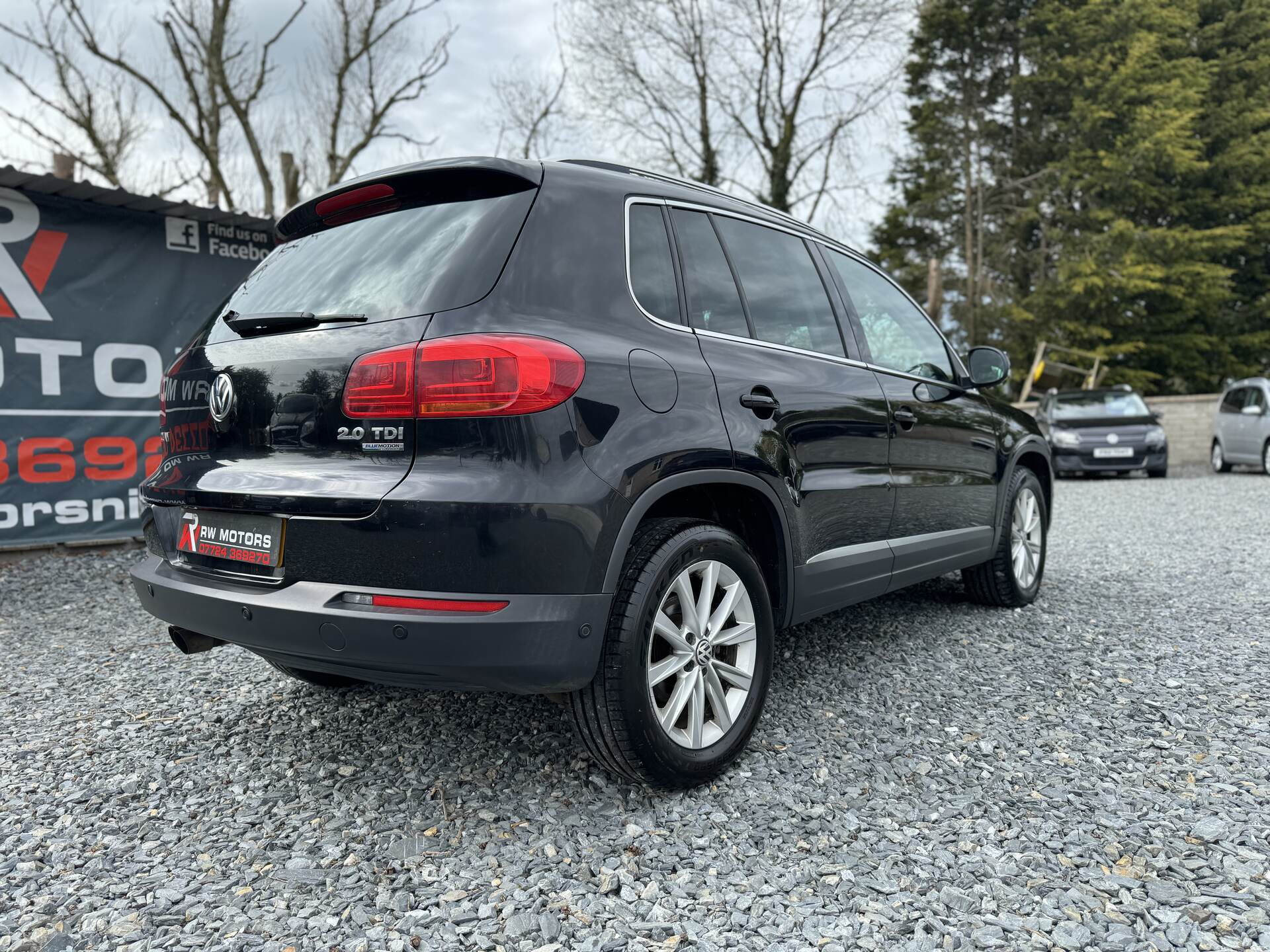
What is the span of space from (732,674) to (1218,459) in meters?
17.0

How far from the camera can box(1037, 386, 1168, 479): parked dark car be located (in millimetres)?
14633

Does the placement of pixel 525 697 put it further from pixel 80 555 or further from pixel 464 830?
pixel 80 555

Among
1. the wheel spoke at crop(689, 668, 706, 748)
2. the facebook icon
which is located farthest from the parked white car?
the facebook icon

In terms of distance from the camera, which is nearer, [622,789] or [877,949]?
[877,949]

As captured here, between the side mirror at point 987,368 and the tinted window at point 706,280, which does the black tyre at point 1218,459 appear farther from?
the tinted window at point 706,280

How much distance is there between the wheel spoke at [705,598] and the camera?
2.60 metres

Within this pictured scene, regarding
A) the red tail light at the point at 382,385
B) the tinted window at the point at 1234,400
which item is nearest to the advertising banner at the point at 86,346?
the red tail light at the point at 382,385

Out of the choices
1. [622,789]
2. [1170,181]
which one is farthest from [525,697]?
[1170,181]

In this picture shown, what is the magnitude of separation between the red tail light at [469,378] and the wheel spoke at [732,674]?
40.2 inches

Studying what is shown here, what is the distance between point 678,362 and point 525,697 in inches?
62.3

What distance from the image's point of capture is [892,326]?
3.96 m

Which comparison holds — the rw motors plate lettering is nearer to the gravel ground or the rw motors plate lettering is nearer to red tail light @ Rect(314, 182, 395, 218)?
the gravel ground

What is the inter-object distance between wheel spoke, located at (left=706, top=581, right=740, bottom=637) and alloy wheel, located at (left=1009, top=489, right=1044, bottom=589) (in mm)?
2666

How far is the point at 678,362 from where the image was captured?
2545 mm
